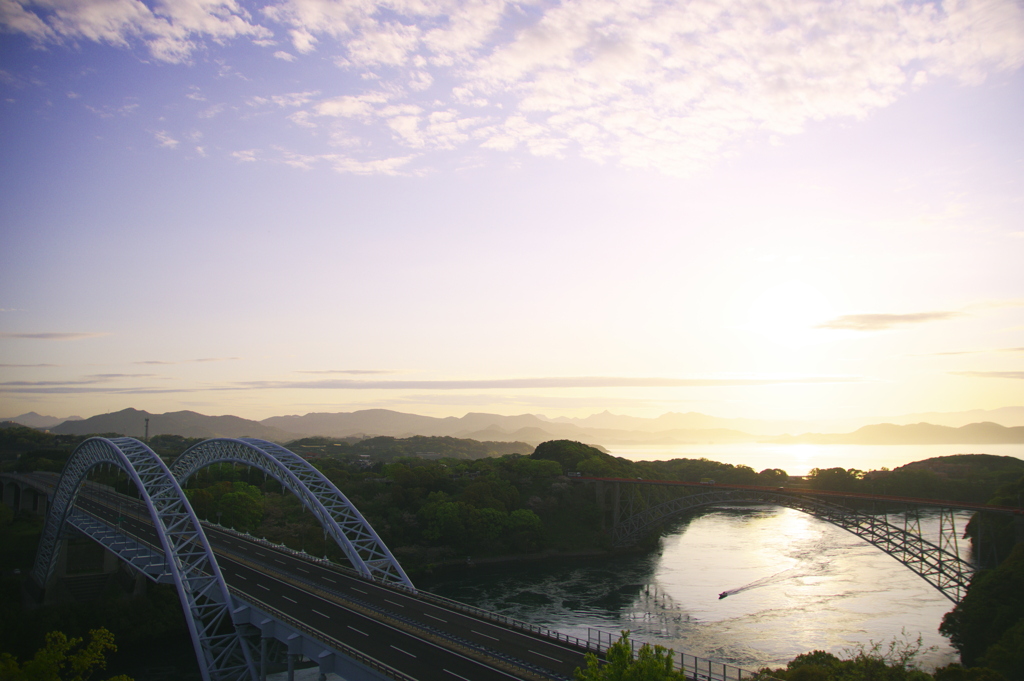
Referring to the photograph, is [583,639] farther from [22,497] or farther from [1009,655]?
[22,497]

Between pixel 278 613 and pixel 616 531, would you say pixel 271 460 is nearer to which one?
pixel 278 613

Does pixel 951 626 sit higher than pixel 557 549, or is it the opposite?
pixel 951 626

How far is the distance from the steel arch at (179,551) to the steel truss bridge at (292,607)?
0.11m

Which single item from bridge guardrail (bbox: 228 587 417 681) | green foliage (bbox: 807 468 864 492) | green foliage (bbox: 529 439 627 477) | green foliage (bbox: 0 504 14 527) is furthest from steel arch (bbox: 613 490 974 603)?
green foliage (bbox: 0 504 14 527)

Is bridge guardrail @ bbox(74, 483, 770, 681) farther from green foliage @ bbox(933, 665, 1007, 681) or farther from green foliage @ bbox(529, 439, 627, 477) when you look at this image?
green foliage @ bbox(529, 439, 627, 477)

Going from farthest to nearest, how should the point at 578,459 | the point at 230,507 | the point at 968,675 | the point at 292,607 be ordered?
the point at 578,459 → the point at 230,507 → the point at 292,607 → the point at 968,675

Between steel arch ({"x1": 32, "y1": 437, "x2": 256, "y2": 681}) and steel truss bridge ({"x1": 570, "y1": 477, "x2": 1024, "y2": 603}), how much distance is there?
47.0 meters

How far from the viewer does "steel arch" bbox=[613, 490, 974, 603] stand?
4744 centimetres


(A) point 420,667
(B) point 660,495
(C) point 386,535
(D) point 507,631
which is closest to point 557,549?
(C) point 386,535

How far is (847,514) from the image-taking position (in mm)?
57375

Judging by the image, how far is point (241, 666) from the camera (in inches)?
1389

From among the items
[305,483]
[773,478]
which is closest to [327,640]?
[305,483]

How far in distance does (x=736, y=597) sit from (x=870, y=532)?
1397 cm

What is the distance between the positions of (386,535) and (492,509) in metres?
14.1
